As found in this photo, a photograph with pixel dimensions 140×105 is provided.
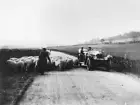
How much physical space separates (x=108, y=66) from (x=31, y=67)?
6.74m

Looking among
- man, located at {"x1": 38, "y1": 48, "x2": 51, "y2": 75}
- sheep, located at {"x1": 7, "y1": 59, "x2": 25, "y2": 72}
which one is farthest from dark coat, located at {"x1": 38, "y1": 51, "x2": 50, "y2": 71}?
sheep, located at {"x1": 7, "y1": 59, "x2": 25, "y2": 72}

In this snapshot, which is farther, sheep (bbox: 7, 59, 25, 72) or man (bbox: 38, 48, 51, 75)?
sheep (bbox: 7, 59, 25, 72)

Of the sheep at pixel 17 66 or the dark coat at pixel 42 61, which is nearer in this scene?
the dark coat at pixel 42 61

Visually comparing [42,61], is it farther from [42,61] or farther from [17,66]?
[17,66]

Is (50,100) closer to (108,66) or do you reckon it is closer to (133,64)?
(108,66)

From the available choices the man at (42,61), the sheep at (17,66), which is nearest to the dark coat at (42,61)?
the man at (42,61)

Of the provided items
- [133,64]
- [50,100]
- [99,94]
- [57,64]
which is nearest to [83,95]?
[99,94]

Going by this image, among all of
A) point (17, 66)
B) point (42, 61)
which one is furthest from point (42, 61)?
point (17, 66)

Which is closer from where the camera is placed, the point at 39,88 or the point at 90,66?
the point at 39,88

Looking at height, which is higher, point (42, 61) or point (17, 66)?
point (42, 61)

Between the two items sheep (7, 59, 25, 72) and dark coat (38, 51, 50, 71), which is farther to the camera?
sheep (7, 59, 25, 72)

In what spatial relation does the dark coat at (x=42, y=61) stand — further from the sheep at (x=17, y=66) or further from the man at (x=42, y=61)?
the sheep at (x=17, y=66)

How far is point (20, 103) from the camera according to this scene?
338 inches

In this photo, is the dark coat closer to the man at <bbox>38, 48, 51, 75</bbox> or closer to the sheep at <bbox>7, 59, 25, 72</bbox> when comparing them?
the man at <bbox>38, 48, 51, 75</bbox>
